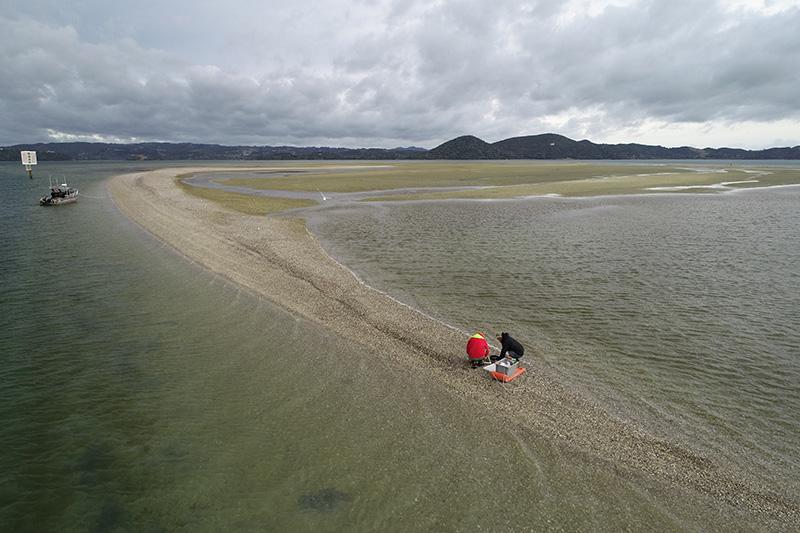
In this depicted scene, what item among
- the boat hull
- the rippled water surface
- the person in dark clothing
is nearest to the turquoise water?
the person in dark clothing

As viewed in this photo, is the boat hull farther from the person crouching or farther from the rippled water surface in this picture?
the person crouching

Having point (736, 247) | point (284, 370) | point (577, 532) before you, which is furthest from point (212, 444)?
point (736, 247)

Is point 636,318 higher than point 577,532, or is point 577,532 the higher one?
point 636,318

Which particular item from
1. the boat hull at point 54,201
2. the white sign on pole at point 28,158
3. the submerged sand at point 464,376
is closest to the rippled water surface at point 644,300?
the submerged sand at point 464,376

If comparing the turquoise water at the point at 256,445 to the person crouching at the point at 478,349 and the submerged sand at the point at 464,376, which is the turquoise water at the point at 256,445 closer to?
the submerged sand at the point at 464,376

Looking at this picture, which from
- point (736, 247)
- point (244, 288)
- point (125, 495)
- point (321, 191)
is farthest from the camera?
point (321, 191)

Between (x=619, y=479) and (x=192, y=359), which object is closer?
(x=619, y=479)

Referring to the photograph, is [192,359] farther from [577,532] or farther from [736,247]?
[736,247]

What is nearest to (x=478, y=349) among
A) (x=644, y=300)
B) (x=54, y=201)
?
(x=644, y=300)
